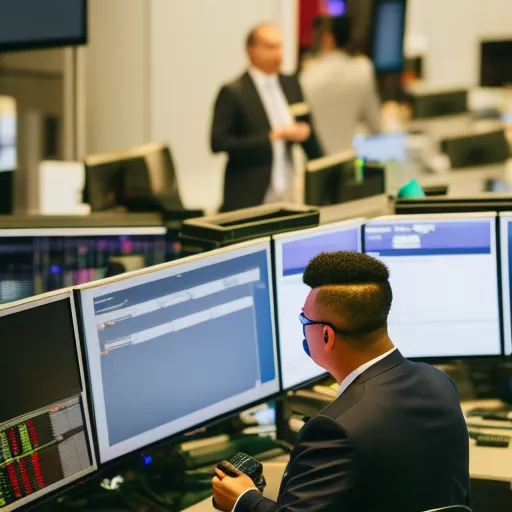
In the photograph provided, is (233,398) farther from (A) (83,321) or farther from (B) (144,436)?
(A) (83,321)

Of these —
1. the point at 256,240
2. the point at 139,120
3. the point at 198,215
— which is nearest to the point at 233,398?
the point at 256,240

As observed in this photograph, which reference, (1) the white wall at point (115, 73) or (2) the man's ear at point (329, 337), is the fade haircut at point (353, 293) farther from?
(1) the white wall at point (115, 73)

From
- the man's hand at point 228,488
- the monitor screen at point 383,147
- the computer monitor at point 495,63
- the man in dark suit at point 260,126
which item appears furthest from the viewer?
the computer monitor at point 495,63

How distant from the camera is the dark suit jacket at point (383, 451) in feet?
5.58

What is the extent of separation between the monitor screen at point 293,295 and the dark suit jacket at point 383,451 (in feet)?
2.21

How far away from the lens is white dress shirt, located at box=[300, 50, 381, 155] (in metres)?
6.31

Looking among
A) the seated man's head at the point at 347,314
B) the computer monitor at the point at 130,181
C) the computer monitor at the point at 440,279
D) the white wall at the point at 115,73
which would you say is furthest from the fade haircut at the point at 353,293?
the white wall at the point at 115,73

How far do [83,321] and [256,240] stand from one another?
549mm

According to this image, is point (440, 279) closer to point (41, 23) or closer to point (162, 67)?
point (41, 23)

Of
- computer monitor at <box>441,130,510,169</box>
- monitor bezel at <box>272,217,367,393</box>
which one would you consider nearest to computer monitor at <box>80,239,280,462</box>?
monitor bezel at <box>272,217,367,393</box>

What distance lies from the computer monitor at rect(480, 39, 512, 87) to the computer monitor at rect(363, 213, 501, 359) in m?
7.33

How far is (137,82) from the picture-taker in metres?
6.70

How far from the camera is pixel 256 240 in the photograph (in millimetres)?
2439

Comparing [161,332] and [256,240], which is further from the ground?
[256,240]
